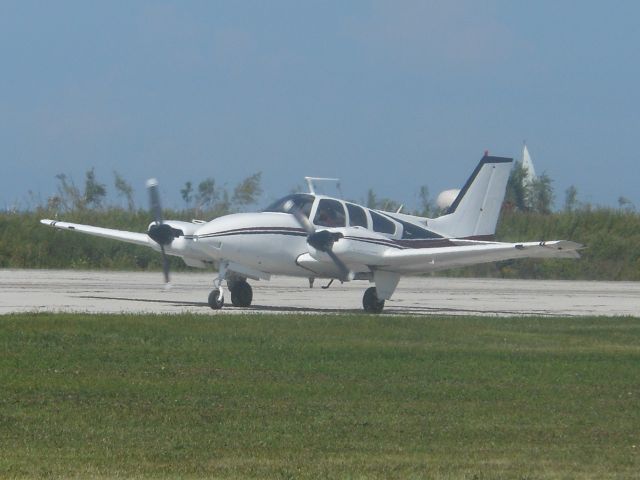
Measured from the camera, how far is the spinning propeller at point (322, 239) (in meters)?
25.5

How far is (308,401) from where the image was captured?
13.0 m

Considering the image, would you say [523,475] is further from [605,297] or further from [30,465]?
[605,297]

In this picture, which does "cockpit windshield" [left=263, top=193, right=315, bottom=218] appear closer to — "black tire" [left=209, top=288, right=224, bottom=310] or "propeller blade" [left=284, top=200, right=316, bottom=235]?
"propeller blade" [left=284, top=200, right=316, bottom=235]

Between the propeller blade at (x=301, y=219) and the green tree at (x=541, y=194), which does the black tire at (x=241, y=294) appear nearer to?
the propeller blade at (x=301, y=219)

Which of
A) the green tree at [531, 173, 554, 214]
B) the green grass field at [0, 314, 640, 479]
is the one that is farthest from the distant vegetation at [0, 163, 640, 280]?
the green grass field at [0, 314, 640, 479]

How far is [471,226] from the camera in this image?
29.8 meters

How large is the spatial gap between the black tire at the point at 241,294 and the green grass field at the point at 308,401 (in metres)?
6.40

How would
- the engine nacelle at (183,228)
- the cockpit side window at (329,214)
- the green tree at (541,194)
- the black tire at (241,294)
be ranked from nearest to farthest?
1. the cockpit side window at (329,214)
2. the engine nacelle at (183,228)
3. the black tire at (241,294)
4. the green tree at (541,194)

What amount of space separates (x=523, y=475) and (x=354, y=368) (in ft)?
21.2

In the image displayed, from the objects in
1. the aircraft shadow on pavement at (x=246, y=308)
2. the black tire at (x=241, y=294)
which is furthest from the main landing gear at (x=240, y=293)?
the aircraft shadow on pavement at (x=246, y=308)

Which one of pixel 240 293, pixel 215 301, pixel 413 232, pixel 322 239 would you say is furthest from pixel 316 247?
pixel 413 232

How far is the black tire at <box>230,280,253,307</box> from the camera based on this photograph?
2747 centimetres

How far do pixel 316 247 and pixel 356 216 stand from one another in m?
1.64

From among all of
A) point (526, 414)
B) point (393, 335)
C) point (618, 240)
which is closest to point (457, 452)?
point (526, 414)
